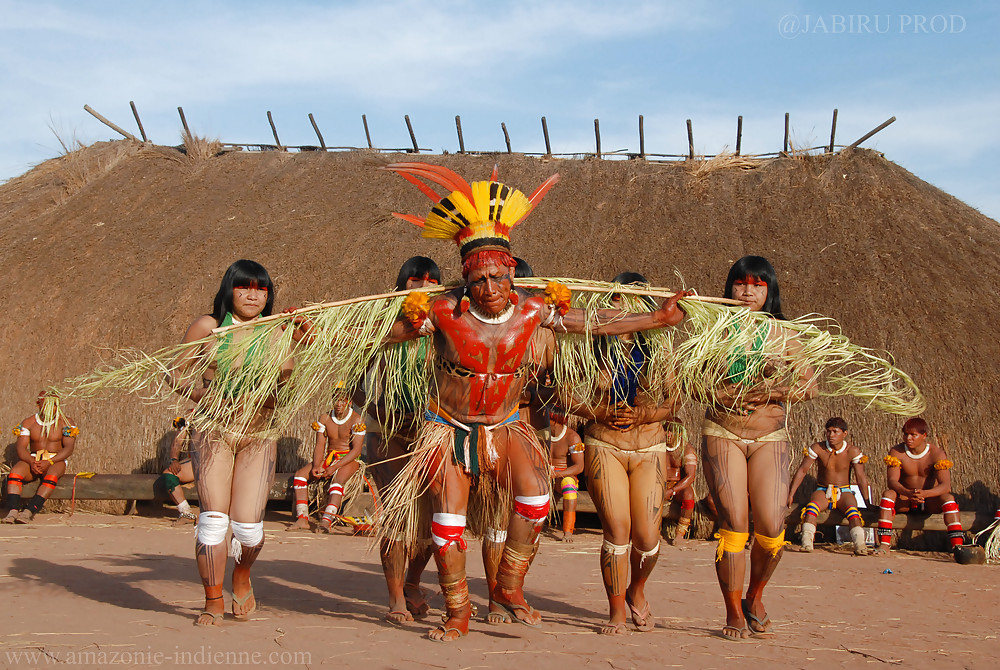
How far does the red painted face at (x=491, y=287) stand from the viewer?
13.5 feet

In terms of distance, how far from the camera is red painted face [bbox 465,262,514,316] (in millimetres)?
4121

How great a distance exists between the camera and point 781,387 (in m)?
4.38

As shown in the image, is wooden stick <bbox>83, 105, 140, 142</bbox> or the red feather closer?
the red feather

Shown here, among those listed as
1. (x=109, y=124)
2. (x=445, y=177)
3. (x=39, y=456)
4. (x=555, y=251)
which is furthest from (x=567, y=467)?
(x=109, y=124)

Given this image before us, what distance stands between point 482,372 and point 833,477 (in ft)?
16.8

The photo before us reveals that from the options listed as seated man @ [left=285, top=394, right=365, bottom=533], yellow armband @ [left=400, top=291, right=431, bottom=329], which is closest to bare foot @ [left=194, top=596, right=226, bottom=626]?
yellow armband @ [left=400, top=291, right=431, bottom=329]

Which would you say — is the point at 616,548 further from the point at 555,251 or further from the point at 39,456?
the point at 39,456

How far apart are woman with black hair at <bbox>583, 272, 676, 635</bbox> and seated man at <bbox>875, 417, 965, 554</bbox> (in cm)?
435

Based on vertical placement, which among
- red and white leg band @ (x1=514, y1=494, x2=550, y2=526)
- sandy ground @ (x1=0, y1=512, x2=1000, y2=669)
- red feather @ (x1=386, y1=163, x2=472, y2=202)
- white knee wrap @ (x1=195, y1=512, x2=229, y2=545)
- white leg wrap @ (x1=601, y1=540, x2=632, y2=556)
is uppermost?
red feather @ (x1=386, y1=163, x2=472, y2=202)

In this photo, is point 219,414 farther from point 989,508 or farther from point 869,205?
point 869,205

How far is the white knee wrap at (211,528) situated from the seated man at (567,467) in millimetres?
4192

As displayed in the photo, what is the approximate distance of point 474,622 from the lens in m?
4.50

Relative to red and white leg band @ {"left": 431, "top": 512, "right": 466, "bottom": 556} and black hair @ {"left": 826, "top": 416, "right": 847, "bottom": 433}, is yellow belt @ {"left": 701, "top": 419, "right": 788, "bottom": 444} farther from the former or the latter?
black hair @ {"left": 826, "top": 416, "right": 847, "bottom": 433}

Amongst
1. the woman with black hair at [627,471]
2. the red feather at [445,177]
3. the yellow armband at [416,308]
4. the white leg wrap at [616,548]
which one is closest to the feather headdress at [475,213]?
the red feather at [445,177]
